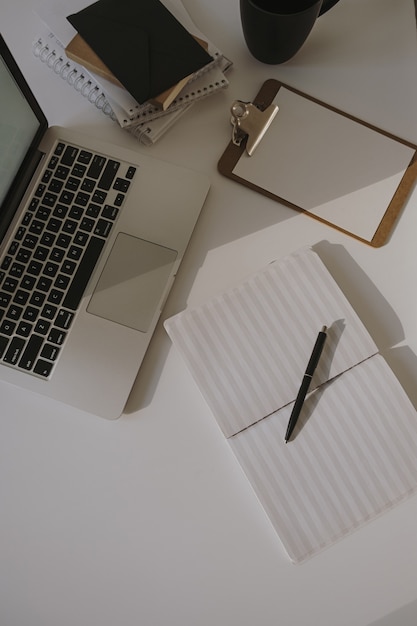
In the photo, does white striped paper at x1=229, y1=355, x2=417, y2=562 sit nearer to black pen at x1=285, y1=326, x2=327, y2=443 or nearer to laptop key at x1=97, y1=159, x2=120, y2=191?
black pen at x1=285, y1=326, x2=327, y2=443

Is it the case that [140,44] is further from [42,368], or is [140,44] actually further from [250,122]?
[42,368]

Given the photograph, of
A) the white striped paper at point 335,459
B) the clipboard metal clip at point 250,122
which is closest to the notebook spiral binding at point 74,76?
the clipboard metal clip at point 250,122

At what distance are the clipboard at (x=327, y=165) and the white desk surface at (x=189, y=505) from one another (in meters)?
0.02

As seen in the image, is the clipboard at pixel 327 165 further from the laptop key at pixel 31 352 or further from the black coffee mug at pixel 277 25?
the laptop key at pixel 31 352

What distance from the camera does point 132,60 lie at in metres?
0.66

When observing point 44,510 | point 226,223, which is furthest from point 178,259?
point 44,510

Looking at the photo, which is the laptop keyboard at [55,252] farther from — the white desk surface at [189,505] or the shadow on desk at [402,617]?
the shadow on desk at [402,617]

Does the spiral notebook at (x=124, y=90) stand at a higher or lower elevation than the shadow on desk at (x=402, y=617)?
higher

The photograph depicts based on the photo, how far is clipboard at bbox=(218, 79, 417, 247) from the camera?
68 centimetres

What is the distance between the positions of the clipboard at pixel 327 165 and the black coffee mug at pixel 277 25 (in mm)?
62

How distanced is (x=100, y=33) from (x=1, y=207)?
0.77ft

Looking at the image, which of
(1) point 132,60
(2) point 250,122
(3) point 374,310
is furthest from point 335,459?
(1) point 132,60

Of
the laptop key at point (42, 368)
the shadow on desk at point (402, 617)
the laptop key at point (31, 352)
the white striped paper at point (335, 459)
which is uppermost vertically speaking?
the laptop key at point (31, 352)

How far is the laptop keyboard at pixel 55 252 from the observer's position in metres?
0.64
